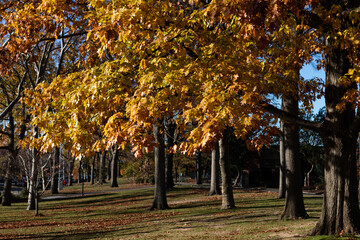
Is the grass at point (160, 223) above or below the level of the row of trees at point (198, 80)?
below

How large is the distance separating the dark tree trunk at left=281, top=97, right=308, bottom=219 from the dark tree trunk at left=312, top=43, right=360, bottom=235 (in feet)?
11.0

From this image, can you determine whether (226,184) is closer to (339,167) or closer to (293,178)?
(293,178)

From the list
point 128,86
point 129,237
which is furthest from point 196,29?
point 129,237

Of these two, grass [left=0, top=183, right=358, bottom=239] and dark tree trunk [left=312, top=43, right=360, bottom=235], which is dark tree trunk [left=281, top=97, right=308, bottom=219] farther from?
dark tree trunk [left=312, top=43, right=360, bottom=235]

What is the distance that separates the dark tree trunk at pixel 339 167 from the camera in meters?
9.07

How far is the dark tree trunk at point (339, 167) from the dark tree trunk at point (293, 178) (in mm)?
3355

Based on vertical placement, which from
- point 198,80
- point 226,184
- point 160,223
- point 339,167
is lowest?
point 160,223

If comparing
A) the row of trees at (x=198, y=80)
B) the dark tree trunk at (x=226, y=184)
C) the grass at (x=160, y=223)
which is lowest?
the grass at (x=160, y=223)

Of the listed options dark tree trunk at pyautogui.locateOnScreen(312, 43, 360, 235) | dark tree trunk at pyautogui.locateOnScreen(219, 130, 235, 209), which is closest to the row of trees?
dark tree trunk at pyautogui.locateOnScreen(312, 43, 360, 235)

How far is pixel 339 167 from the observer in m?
9.09

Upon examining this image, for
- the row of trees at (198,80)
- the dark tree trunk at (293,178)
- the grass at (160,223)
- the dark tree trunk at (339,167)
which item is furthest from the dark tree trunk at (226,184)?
the dark tree trunk at (339,167)

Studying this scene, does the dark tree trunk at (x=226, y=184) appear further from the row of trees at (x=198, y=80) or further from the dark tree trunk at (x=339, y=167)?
the dark tree trunk at (x=339, y=167)

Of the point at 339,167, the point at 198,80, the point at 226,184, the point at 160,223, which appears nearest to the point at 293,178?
the point at 339,167

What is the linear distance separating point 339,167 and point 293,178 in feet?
13.3
